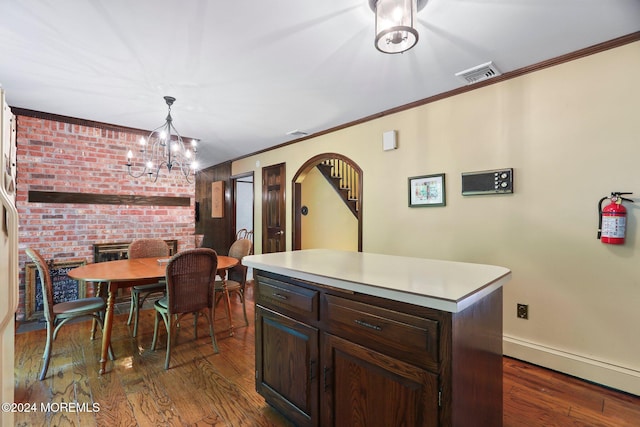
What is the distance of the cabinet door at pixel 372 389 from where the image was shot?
1.10 metres

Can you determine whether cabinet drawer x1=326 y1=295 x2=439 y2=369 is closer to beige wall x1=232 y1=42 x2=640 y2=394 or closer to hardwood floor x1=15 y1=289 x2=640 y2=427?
hardwood floor x1=15 y1=289 x2=640 y2=427

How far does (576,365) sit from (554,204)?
120cm

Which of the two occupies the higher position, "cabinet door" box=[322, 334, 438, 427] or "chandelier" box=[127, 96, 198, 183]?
"chandelier" box=[127, 96, 198, 183]

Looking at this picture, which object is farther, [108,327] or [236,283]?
[236,283]

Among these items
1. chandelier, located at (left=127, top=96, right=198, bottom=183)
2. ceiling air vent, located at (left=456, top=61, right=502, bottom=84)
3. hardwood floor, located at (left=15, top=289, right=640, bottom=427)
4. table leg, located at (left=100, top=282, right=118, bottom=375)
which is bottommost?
hardwood floor, located at (left=15, top=289, right=640, bottom=427)

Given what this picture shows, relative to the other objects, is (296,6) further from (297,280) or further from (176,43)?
(297,280)

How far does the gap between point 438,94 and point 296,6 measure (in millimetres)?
1768

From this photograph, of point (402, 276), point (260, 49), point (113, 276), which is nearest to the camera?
point (402, 276)

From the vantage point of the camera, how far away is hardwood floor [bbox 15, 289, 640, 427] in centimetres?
178

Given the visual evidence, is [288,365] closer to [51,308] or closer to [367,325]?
[367,325]

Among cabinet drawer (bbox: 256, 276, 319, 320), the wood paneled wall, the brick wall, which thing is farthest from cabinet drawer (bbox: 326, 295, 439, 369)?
the wood paneled wall

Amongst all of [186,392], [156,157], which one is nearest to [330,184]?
[156,157]

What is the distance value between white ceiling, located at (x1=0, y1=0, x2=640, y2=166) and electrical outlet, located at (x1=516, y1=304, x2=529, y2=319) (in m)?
1.96

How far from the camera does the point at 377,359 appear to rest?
123 centimetres
